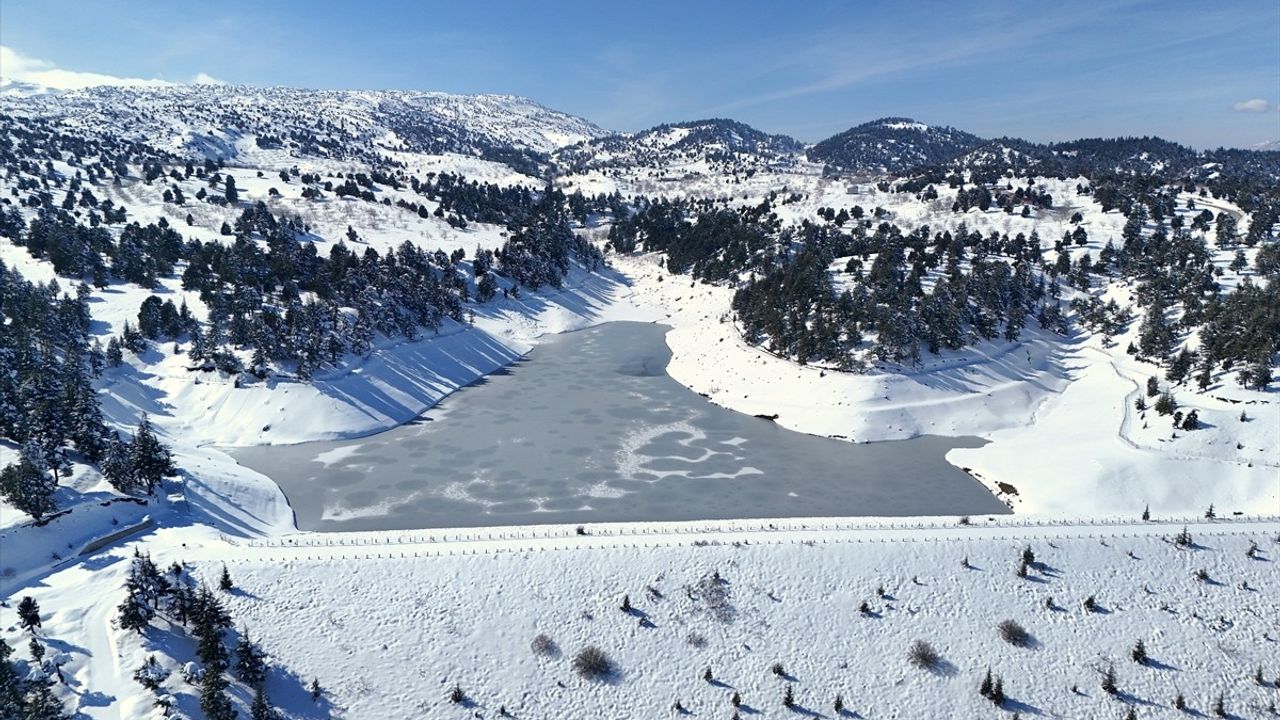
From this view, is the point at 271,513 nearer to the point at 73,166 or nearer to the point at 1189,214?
the point at 1189,214

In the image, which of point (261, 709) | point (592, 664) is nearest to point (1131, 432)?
point (592, 664)

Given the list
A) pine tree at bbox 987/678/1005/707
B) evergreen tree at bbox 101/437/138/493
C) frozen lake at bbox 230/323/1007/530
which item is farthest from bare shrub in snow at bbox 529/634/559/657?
evergreen tree at bbox 101/437/138/493

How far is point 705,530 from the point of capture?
4700cm

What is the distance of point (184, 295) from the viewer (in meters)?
91.6

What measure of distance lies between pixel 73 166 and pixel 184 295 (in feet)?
440

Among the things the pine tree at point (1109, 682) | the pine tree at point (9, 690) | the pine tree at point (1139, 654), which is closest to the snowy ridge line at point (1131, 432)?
the pine tree at point (1139, 654)

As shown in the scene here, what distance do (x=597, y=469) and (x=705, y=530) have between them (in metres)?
18.3

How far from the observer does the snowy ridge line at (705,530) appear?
45.2 m

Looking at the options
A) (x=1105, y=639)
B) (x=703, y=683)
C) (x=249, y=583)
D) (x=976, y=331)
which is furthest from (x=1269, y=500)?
(x=249, y=583)

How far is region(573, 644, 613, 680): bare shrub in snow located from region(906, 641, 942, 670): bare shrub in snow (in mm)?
17723

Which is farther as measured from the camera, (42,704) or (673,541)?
(673,541)

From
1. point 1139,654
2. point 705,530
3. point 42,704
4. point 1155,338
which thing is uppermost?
point 1155,338

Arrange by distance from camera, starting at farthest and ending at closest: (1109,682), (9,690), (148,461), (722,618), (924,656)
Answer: (148,461) → (722,618) → (924,656) → (1109,682) → (9,690)

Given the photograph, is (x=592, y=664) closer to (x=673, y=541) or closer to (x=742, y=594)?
(x=742, y=594)
